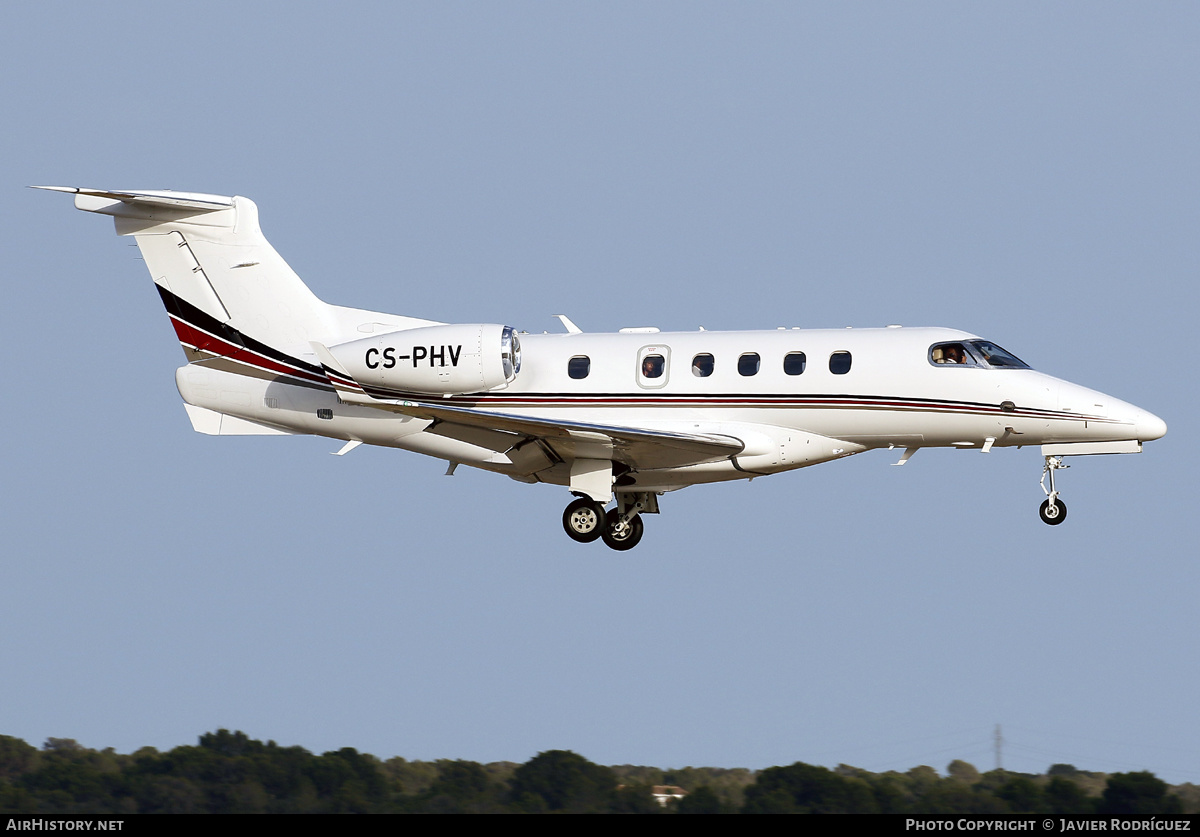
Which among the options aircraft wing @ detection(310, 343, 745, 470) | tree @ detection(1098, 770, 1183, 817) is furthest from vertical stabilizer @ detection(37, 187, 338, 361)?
tree @ detection(1098, 770, 1183, 817)

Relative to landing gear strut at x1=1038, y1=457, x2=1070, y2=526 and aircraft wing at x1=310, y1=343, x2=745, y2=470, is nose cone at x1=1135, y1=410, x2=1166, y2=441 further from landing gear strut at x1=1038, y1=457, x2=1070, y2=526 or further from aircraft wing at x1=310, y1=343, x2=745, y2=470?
aircraft wing at x1=310, y1=343, x2=745, y2=470

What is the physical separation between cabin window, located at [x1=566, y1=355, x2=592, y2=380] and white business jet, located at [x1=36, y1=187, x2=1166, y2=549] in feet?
0.12

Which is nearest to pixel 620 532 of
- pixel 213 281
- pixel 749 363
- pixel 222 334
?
pixel 749 363

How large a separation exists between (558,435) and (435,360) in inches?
90.6

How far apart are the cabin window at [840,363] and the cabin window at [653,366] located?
2584mm

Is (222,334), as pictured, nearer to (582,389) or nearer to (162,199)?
(162,199)

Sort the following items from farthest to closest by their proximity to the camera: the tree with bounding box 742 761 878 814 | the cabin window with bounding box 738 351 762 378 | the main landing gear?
1. the main landing gear
2. the cabin window with bounding box 738 351 762 378
3. the tree with bounding box 742 761 878 814

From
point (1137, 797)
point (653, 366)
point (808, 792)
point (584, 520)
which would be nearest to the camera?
point (1137, 797)

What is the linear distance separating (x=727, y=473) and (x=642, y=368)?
83.7 inches

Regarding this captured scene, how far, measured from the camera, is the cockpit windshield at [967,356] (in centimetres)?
2347

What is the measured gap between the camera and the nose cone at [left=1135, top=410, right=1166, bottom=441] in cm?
2311

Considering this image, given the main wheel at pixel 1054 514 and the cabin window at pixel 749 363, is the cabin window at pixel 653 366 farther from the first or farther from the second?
the main wheel at pixel 1054 514

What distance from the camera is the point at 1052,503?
77.6 feet

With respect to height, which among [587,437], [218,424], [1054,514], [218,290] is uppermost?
[218,290]
